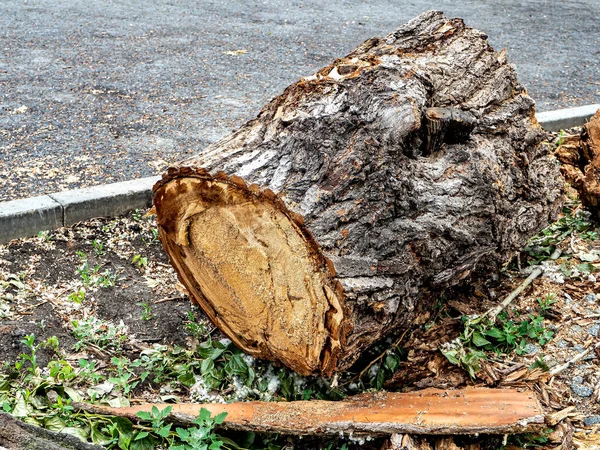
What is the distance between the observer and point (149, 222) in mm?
4023

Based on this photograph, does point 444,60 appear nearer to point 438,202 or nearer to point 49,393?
point 438,202

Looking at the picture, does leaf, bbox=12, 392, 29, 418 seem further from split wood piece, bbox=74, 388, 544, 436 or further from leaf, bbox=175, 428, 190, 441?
leaf, bbox=175, 428, 190, 441

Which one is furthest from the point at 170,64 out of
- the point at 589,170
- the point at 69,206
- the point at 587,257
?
the point at 587,257

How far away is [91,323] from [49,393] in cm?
51

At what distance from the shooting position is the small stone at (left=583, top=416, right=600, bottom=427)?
273 centimetres

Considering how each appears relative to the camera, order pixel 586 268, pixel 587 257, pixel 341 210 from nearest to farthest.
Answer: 1. pixel 341 210
2. pixel 586 268
3. pixel 587 257

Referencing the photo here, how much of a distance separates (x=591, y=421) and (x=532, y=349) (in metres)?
0.44

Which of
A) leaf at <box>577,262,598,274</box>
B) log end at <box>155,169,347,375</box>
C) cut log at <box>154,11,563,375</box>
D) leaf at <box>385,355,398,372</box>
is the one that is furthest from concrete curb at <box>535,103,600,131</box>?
log end at <box>155,169,347,375</box>

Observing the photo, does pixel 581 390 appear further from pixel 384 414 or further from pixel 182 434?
pixel 182 434

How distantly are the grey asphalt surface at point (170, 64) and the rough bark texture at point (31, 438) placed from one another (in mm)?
2084

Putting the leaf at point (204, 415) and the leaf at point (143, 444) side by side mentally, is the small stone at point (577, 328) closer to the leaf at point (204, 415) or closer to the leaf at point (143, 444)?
the leaf at point (204, 415)

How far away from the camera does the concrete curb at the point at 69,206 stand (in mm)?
3695

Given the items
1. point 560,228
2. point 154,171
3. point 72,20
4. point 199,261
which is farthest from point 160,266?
point 72,20

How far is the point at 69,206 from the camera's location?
386 cm
